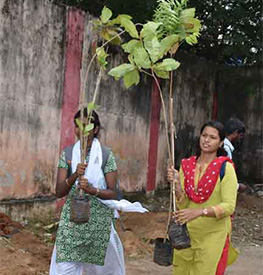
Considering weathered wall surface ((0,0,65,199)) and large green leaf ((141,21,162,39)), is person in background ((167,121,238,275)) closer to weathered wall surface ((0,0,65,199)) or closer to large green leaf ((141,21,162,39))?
large green leaf ((141,21,162,39))

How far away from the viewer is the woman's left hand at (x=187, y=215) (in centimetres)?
326

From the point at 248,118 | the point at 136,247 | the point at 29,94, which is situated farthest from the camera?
the point at 248,118

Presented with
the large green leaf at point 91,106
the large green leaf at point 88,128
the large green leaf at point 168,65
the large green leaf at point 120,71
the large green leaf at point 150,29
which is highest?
the large green leaf at point 150,29

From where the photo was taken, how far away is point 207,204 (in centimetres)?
344

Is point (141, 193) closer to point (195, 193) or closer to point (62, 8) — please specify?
point (62, 8)

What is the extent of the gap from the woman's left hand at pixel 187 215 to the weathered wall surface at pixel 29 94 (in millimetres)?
3403

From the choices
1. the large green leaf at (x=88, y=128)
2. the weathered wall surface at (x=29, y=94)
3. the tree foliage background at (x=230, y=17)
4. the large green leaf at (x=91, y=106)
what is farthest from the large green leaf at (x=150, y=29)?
the tree foliage background at (x=230, y=17)

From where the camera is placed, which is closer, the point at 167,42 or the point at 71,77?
the point at 167,42

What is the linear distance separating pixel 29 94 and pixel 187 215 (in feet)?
12.5

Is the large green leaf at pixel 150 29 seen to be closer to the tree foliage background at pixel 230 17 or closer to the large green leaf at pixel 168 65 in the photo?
Result: the large green leaf at pixel 168 65

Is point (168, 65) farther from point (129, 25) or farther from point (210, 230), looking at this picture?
point (210, 230)

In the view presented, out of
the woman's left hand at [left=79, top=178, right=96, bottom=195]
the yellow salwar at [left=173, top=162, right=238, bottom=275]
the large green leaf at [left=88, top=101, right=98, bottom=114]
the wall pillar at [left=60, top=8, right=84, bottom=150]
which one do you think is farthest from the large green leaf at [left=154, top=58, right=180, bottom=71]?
the wall pillar at [left=60, top=8, right=84, bottom=150]

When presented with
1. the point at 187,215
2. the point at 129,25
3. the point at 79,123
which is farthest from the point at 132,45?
the point at 187,215

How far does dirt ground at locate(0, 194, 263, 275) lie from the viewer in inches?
197
